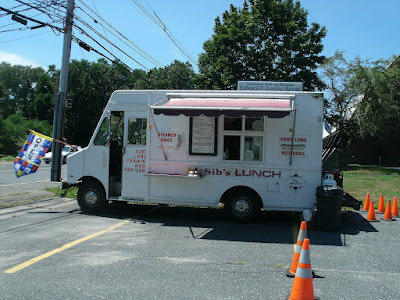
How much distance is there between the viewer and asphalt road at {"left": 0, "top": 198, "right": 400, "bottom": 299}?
167 inches

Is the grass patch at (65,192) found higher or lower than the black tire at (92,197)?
lower

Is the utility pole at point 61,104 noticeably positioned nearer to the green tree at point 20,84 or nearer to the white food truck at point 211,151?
the white food truck at point 211,151

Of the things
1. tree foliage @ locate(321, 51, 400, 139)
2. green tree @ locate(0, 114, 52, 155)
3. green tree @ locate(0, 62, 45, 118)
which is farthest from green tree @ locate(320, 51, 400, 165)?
green tree @ locate(0, 62, 45, 118)

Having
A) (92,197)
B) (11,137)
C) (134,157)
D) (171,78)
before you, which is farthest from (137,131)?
(171,78)

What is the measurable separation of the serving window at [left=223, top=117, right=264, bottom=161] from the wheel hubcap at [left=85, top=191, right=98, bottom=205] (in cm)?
333

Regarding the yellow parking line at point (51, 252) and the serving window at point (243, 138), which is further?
the serving window at point (243, 138)

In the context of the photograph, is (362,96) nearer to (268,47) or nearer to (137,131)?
(268,47)

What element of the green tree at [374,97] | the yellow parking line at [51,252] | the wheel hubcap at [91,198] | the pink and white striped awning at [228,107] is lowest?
the yellow parking line at [51,252]

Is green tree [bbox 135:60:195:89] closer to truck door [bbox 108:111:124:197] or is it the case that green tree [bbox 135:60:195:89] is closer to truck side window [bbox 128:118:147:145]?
truck door [bbox 108:111:124:197]

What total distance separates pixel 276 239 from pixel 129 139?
159 inches

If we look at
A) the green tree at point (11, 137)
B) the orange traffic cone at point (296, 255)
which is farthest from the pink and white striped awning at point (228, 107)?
the green tree at point (11, 137)

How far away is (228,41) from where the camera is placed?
2284 centimetres

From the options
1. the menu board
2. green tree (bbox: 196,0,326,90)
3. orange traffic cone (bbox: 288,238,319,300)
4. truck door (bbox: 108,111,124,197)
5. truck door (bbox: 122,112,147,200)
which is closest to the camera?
orange traffic cone (bbox: 288,238,319,300)

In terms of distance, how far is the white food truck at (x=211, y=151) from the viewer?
7.47 metres
